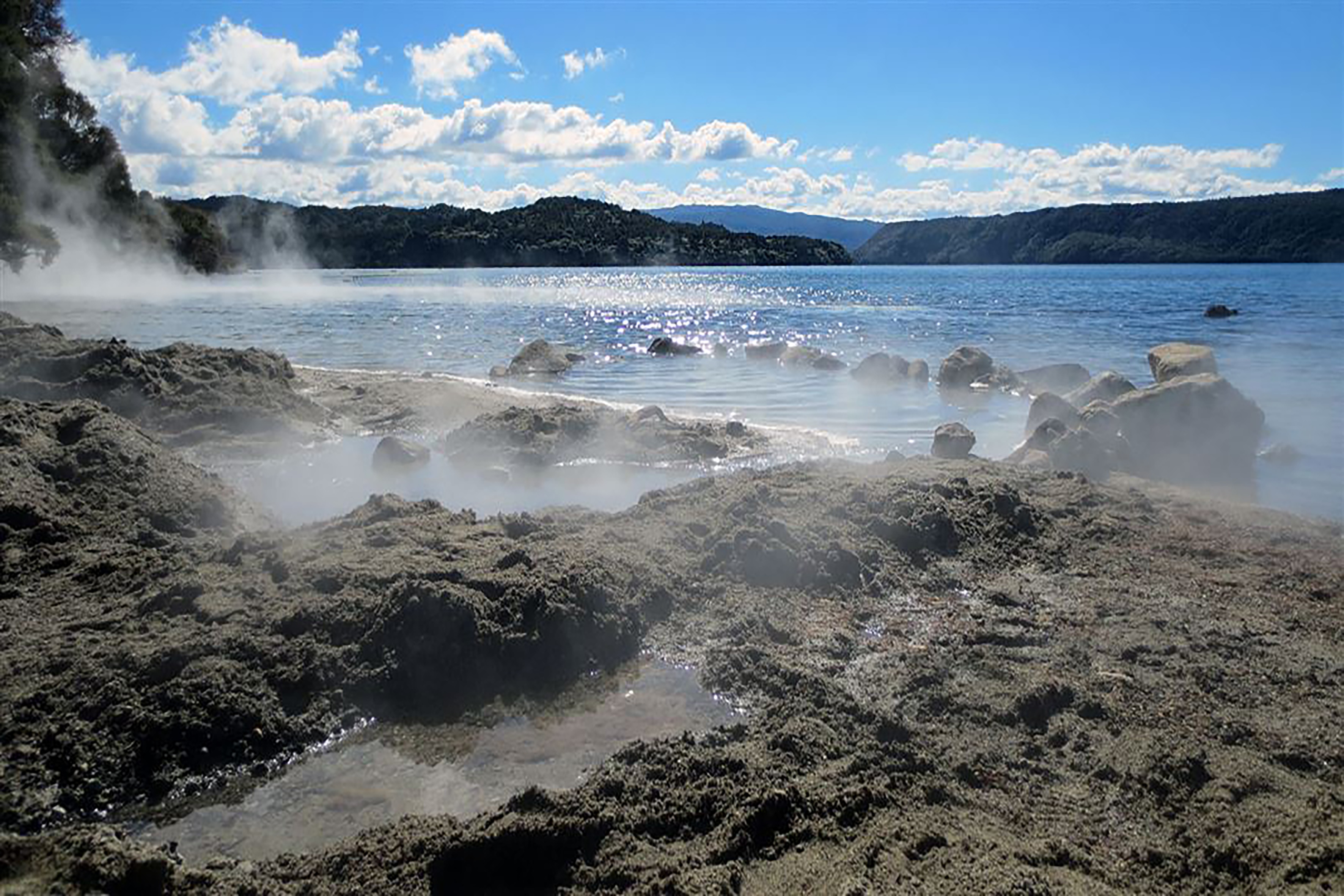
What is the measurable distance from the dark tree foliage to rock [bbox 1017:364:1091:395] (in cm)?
3098

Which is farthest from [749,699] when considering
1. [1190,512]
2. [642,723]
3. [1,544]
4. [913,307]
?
[913,307]

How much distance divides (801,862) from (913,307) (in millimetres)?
50966

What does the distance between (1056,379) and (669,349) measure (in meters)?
12.7

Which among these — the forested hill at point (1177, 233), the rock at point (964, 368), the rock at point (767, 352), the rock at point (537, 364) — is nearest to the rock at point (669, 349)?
the rock at point (767, 352)

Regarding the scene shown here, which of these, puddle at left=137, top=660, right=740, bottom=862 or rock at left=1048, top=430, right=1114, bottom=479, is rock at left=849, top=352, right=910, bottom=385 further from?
puddle at left=137, top=660, right=740, bottom=862

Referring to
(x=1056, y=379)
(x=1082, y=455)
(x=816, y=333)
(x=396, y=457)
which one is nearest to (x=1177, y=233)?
(x=816, y=333)

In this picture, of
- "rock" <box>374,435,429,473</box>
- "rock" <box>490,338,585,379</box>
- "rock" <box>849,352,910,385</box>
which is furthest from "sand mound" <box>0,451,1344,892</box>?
"rock" <box>490,338,585,379</box>

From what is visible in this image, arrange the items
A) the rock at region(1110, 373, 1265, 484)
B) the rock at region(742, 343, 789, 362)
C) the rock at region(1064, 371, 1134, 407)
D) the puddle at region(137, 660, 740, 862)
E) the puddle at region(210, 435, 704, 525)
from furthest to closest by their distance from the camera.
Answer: the rock at region(742, 343, 789, 362)
the rock at region(1064, 371, 1134, 407)
the rock at region(1110, 373, 1265, 484)
the puddle at region(210, 435, 704, 525)
the puddle at region(137, 660, 740, 862)

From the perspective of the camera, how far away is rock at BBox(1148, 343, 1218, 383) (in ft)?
46.4

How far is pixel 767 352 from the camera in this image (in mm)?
26219

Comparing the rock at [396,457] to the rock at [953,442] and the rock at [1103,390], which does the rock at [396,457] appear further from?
the rock at [1103,390]

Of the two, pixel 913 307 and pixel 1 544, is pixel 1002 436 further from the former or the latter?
pixel 913 307

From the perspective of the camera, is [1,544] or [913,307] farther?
[913,307]

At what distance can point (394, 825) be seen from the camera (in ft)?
11.6
